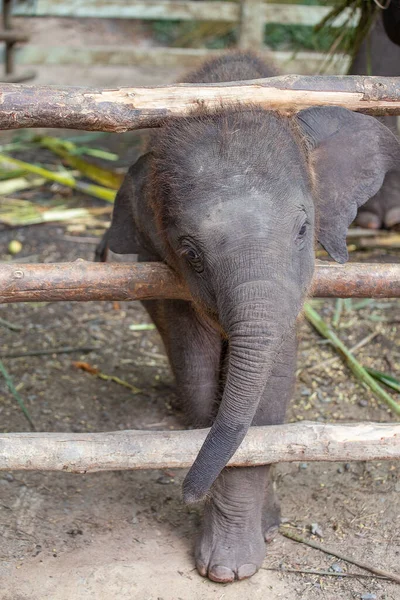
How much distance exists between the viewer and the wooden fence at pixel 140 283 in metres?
2.56

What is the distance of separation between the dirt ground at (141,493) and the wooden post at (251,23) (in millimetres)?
4036

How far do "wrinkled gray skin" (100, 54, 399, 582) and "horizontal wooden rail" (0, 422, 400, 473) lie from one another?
6.5 inches

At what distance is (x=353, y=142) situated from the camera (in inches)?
115

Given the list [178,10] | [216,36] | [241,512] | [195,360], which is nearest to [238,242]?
[195,360]

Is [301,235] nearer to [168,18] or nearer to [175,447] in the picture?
[175,447]

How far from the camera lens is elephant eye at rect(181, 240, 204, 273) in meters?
2.58

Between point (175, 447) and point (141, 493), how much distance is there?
634 millimetres

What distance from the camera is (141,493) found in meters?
3.30

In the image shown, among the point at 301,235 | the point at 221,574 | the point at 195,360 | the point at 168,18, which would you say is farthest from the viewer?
the point at 168,18

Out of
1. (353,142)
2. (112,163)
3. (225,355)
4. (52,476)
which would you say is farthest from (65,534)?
(112,163)

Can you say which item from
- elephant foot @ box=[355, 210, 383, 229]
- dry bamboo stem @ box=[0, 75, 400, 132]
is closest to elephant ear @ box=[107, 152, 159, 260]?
dry bamboo stem @ box=[0, 75, 400, 132]

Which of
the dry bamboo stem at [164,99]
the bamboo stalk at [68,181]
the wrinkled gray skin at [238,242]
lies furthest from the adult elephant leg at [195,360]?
the bamboo stalk at [68,181]

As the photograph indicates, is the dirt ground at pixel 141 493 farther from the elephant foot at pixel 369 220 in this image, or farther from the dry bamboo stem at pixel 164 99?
the dry bamboo stem at pixel 164 99

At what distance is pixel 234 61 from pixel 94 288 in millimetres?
1016
